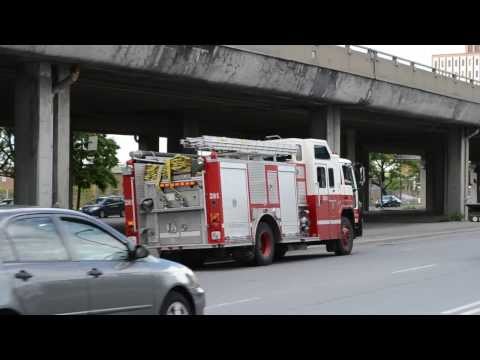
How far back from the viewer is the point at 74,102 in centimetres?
3744

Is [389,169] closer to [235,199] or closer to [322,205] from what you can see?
[322,205]

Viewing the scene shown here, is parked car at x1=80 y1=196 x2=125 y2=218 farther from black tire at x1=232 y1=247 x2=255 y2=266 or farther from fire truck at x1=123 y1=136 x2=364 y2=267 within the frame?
black tire at x1=232 y1=247 x2=255 y2=266

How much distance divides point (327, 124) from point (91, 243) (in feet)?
96.5

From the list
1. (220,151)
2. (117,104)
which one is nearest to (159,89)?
(117,104)

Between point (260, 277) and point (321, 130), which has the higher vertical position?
point (321, 130)

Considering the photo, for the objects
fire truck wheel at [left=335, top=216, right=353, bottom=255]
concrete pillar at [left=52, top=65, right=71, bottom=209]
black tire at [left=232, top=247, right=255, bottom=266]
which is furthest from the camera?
fire truck wheel at [left=335, top=216, right=353, bottom=255]

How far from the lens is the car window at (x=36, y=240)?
22.9ft

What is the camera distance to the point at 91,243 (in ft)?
25.9

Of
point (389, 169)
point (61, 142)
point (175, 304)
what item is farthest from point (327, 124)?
point (389, 169)

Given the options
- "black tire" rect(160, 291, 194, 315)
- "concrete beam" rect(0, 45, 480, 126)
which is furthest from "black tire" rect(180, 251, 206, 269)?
"black tire" rect(160, 291, 194, 315)

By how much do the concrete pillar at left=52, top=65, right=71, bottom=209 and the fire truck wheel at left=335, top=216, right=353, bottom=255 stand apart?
7994mm

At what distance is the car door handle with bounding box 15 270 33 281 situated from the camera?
263 inches
